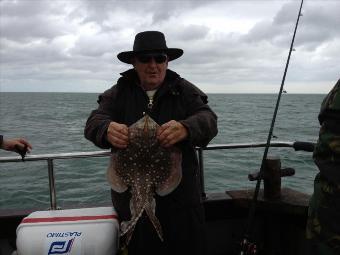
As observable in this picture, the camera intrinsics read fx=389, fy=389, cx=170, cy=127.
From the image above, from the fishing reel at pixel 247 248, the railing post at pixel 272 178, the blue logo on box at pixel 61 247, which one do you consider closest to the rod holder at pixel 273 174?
the railing post at pixel 272 178

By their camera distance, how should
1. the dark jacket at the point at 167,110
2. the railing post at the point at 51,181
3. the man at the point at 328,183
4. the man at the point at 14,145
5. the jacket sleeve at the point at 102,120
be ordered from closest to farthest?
1. the man at the point at 328,183
2. the jacket sleeve at the point at 102,120
3. the dark jacket at the point at 167,110
4. the man at the point at 14,145
5. the railing post at the point at 51,181

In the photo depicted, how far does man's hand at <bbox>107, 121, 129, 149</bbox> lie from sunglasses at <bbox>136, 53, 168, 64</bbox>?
64cm

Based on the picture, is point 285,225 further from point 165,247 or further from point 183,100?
point 183,100

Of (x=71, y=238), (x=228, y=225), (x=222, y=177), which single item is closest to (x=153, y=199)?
(x=71, y=238)

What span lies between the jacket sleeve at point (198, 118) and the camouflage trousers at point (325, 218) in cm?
93

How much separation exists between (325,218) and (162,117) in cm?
146

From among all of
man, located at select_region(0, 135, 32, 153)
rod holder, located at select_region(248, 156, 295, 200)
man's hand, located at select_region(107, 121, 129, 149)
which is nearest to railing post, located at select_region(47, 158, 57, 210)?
man, located at select_region(0, 135, 32, 153)

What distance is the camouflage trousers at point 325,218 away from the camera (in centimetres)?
210

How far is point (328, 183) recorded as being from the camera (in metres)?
2.12

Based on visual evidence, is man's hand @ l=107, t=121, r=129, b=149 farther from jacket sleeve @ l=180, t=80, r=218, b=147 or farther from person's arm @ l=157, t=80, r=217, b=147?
jacket sleeve @ l=180, t=80, r=218, b=147

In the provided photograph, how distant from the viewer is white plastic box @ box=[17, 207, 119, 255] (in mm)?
2989

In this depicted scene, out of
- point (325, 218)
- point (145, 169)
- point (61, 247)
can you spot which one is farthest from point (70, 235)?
point (325, 218)

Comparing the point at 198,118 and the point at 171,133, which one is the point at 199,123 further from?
the point at 171,133

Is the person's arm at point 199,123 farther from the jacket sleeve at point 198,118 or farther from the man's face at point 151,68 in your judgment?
the man's face at point 151,68
